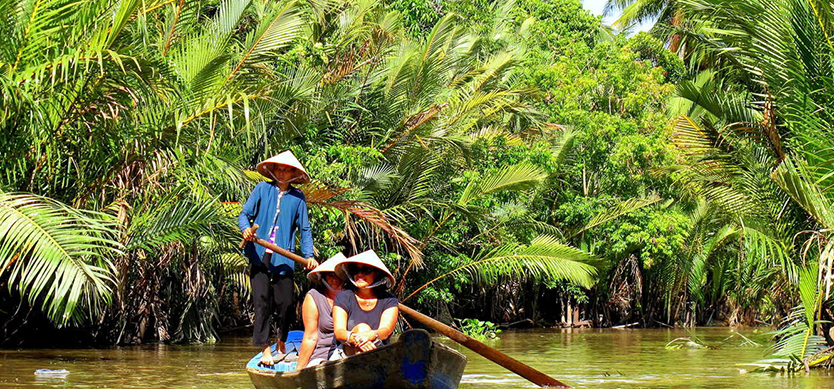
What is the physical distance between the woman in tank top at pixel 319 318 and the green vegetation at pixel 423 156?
65.3 inches

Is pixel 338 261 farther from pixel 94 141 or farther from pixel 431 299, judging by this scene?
pixel 431 299

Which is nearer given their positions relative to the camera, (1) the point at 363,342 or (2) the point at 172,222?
(1) the point at 363,342

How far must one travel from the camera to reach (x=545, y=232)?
22234mm

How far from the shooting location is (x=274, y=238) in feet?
28.5

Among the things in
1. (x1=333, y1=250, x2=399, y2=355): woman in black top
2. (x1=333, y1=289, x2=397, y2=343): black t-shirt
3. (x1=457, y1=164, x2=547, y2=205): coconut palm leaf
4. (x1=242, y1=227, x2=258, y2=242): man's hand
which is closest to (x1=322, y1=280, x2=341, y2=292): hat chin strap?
(x1=333, y1=250, x2=399, y2=355): woman in black top

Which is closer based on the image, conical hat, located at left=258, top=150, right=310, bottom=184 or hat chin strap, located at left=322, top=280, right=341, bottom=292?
hat chin strap, located at left=322, top=280, right=341, bottom=292

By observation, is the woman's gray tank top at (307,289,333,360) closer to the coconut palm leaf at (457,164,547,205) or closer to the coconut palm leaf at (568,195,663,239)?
the coconut palm leaf at (457,164,547,205)

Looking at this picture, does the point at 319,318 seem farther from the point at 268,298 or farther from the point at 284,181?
the point at 284,181

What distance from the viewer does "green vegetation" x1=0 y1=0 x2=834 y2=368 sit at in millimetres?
→ 10367

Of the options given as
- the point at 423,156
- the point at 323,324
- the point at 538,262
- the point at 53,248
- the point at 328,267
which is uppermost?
the point at 423,156

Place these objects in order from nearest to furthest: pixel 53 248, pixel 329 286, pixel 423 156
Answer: pixel 329 286
pixel 53 248
pixel 423 156

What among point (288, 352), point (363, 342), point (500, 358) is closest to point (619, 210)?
point (500, 358)

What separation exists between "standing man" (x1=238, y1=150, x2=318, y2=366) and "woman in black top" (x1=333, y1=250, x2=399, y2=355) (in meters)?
0.86

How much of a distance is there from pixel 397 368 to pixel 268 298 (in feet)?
5.94
